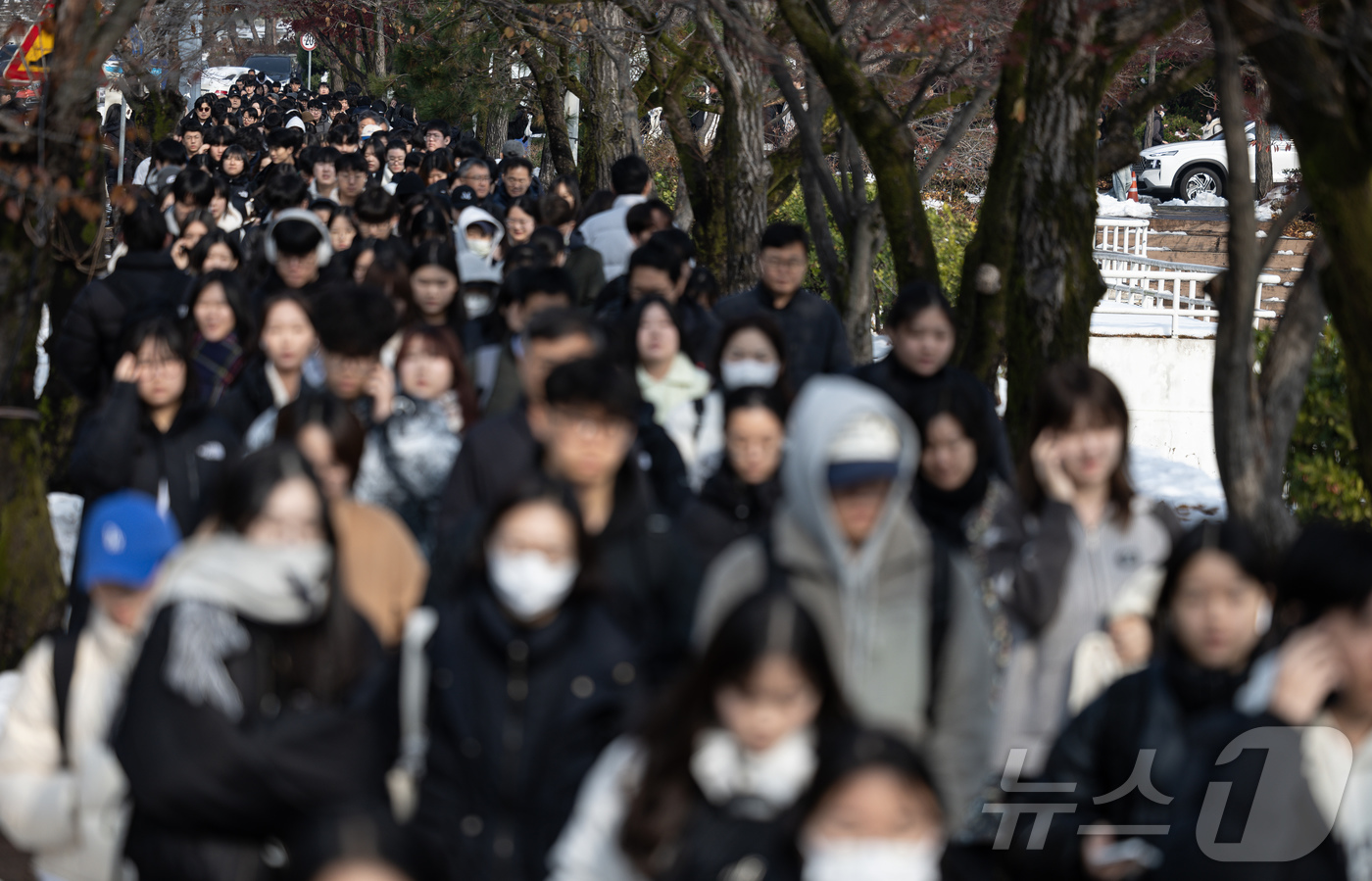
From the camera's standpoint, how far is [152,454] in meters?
5.40

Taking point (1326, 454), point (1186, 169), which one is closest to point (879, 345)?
point (1326, 454)

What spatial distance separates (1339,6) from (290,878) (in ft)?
13.4

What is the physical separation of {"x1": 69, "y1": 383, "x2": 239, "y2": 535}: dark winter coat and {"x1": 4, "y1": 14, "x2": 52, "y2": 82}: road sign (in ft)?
6.79

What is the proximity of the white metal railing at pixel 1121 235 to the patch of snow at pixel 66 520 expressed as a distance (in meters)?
18.0

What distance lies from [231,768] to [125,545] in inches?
28.6

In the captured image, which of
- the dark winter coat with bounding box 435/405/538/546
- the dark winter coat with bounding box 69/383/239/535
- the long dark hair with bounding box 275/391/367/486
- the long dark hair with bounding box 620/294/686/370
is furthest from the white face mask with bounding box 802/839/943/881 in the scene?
the long dark hair with bounding box 620/294/686/370

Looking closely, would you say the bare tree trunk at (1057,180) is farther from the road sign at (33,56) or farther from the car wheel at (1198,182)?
the car wheel at (1198,182)

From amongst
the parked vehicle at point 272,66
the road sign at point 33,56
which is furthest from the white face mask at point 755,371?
the parked vehicle at point 272,66

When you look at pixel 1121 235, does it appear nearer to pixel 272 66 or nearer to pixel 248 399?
pixel 248 399

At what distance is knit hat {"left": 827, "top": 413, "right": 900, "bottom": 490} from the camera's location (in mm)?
3410

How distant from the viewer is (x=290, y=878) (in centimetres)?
282

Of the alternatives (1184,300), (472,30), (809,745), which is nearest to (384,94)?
(472,30)

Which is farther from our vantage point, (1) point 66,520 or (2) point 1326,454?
(2) point 1326,454

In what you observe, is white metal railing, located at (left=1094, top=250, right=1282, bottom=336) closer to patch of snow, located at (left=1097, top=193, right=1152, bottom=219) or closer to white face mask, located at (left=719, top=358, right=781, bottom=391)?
patch of snow, located at (left=1097, top=193, right=1152, bottom=219)
